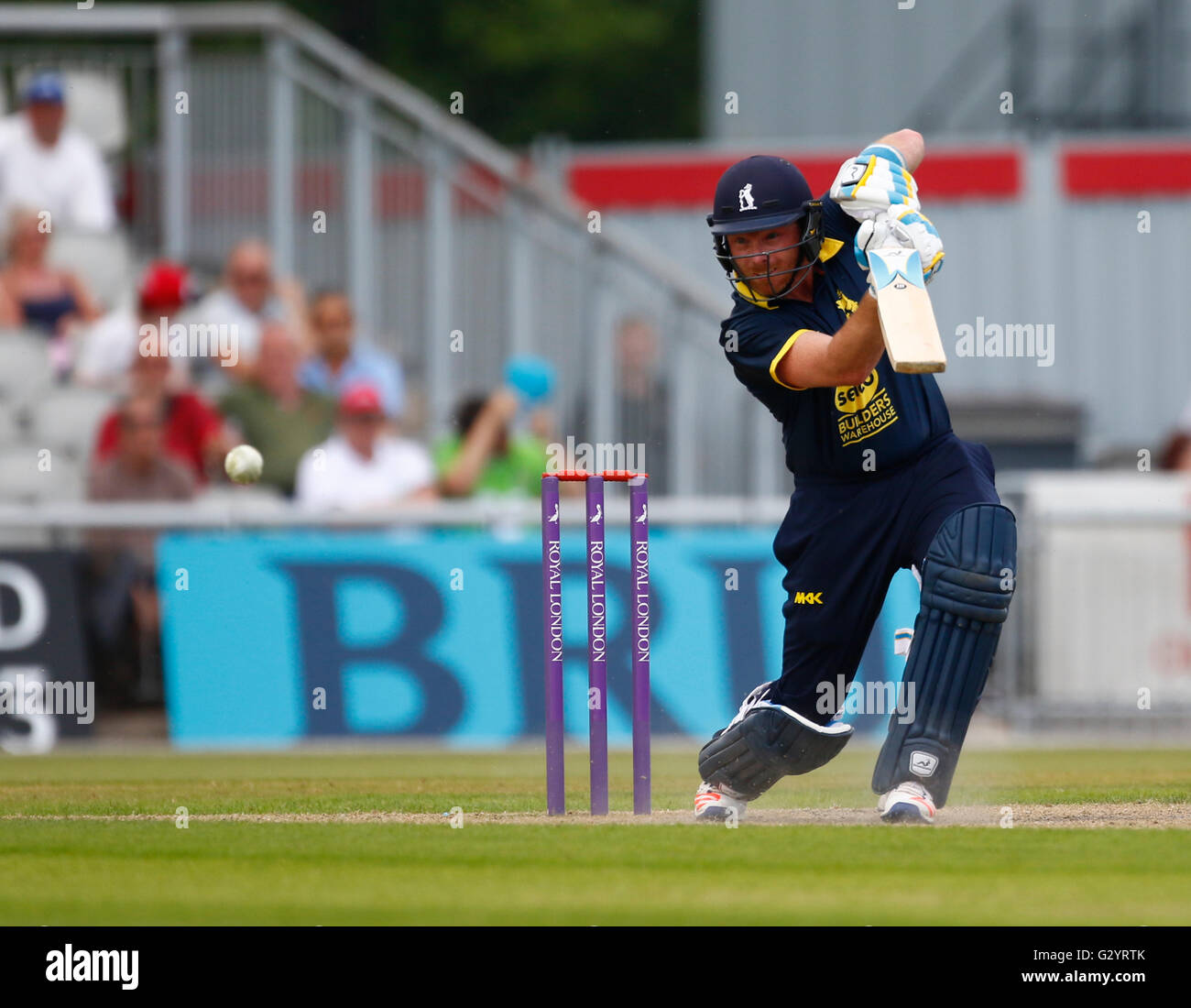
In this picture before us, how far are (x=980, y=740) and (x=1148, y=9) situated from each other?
1068 centimetres

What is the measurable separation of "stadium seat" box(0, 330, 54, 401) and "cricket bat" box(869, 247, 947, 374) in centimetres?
789

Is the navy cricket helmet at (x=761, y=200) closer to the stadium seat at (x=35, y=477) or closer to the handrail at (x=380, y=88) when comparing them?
the stadium seat at (x=35, y=477)

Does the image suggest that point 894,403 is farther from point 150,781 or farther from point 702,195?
point 702,195

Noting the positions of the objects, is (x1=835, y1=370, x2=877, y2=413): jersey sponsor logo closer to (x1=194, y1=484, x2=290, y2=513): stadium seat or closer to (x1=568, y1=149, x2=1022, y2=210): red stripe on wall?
(x1=194, y1=484, x2=290, y2=513): stadium seat

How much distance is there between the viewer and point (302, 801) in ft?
24.6

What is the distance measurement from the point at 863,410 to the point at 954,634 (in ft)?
2.52

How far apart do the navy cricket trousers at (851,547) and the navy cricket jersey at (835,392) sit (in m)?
0.07

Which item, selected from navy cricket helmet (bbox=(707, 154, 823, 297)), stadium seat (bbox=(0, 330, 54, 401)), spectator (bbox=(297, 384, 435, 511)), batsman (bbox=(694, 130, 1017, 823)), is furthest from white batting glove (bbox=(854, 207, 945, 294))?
stadium seat (bbox=(0, 330, 54, 401))

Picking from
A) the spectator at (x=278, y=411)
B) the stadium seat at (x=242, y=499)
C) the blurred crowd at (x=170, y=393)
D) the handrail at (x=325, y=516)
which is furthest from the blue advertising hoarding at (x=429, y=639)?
the spectator at (x=278, y=411)

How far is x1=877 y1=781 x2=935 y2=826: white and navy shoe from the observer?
6.56m

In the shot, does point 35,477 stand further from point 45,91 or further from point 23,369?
point 45,91
